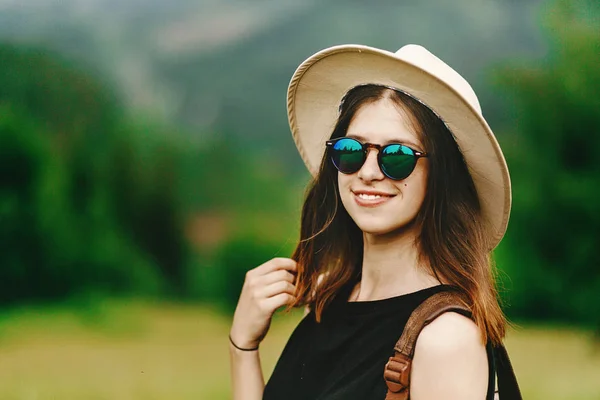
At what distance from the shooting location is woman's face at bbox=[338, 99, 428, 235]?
171cm


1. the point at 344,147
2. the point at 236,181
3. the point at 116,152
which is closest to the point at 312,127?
the point at 344,147

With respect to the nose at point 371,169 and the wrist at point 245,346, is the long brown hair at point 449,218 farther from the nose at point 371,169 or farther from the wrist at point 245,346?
the wrist at point 245,346

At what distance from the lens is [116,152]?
5.48 meters

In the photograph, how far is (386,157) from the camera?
66.6 inches

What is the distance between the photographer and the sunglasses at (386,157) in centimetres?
168

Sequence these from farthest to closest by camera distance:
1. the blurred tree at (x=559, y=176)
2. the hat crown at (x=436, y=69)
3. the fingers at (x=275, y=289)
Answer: the blurred tree at (x=559, y=176)
the fingers at (x=275, y=289)
the hat crown at (x=436, y=69)

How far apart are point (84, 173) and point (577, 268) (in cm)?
331

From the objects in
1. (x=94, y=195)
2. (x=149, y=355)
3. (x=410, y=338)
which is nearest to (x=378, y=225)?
(x=410, y=338)

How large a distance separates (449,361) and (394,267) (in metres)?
0.35

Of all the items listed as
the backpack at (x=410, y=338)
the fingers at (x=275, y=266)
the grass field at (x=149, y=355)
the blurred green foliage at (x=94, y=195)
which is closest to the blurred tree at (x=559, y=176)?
the grass field at (x=149, y=355)

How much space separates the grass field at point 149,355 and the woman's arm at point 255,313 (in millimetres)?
2691

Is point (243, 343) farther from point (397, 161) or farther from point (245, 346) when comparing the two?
point (397, 161)

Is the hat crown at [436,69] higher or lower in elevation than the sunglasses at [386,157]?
higher

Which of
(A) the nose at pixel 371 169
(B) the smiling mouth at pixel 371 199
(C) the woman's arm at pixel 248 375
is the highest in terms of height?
(A) the nose at pixel 371 169
